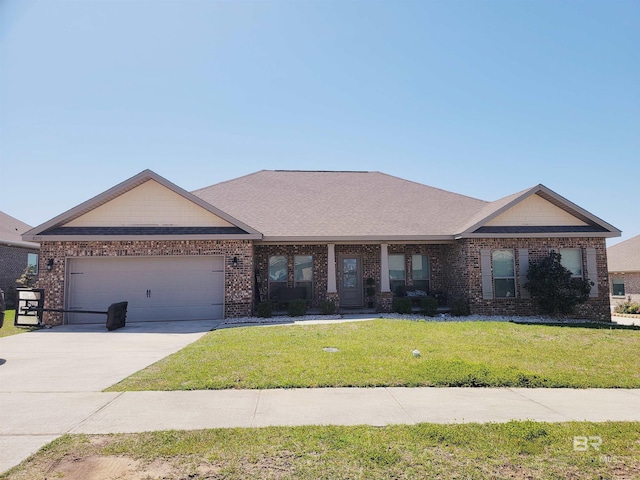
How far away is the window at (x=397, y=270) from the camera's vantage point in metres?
17.0

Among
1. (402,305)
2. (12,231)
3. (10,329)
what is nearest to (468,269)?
(402,305)

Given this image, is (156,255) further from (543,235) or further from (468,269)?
(543,235)

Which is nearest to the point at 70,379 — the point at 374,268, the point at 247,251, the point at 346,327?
the point at 346,327

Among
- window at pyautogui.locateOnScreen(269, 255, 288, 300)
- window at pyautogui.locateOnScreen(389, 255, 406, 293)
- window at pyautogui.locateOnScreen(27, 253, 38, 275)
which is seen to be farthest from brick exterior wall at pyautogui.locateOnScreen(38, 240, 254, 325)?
window at pyautogui.locateOnScreen(27, 253, 38, 275)

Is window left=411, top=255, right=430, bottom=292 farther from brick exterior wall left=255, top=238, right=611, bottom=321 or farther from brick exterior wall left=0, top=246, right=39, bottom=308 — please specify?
brick exterior wall left=0, top=246, right=39, bottom=308

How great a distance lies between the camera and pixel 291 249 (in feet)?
54.6

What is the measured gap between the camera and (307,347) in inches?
340

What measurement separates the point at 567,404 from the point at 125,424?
545 cm

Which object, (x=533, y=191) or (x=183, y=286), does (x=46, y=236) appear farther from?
(x=533, y=191)

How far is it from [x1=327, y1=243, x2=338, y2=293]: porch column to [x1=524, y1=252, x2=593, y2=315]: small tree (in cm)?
722

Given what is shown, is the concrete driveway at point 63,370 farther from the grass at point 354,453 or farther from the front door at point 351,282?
the front door at point 351,282

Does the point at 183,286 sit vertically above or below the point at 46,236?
below

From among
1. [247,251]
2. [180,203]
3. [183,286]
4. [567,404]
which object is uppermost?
[180,203]

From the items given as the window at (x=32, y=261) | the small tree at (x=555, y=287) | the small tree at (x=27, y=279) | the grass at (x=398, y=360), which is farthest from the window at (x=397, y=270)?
the window at (x=32, y=261)
